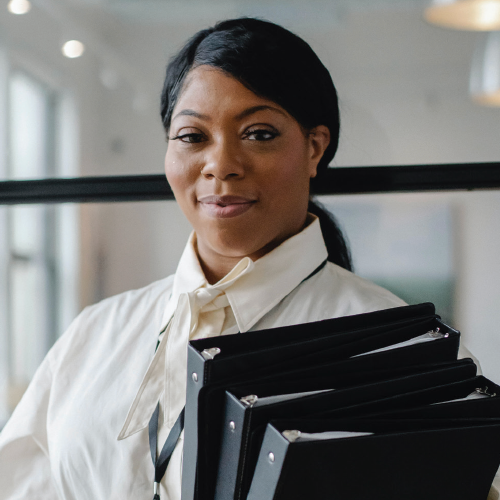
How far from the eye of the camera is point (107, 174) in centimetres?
146

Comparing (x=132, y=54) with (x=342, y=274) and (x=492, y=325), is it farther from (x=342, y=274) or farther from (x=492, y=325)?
(x=492, y=325)

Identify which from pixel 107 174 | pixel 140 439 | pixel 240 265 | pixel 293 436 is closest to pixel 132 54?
pixel 107 174

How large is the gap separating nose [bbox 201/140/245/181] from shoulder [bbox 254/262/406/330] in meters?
0.23

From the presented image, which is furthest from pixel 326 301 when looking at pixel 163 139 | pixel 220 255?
pixel 163 139

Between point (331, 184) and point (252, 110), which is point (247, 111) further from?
point (331, 184)

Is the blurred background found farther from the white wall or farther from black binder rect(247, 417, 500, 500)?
black binder rect(247, 417, 500, 500)

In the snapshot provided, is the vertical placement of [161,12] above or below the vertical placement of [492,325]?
above

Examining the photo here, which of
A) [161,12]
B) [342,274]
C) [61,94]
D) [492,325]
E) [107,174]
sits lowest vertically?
[492,325]

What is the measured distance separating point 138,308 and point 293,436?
2.32ft

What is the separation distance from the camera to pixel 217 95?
104 centimetres

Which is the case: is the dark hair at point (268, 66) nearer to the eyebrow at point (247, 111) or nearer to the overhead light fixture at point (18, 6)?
the eyebrow at point (247, 111)

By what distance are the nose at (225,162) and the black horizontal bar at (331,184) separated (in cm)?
29

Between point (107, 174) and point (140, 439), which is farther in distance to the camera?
point (107, 174)

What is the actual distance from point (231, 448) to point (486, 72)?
972 mm
